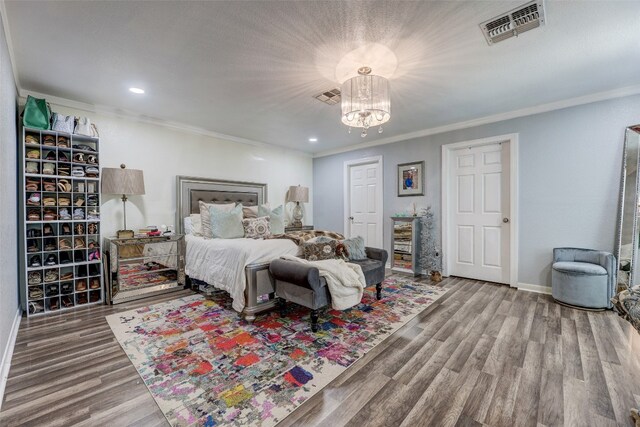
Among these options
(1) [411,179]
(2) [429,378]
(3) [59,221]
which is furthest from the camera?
(1) [411,179]

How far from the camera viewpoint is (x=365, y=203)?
557 centimetres

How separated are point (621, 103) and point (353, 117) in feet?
10.5

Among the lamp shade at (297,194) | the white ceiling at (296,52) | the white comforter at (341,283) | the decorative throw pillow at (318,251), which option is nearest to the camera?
the white ceiling at (296,52)

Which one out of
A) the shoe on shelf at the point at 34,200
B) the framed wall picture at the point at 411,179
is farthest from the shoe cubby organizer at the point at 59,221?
the framed wall picture at the point at 411,179

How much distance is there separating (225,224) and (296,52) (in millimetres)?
2397

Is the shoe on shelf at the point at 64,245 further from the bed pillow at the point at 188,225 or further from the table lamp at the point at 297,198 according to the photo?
the table lamp at the point at 297,198

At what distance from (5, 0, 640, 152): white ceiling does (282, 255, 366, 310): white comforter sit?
1885mm

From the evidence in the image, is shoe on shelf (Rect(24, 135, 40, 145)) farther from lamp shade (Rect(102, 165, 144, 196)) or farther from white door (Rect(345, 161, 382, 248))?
white door (Rect(345, 161, 382, 248))

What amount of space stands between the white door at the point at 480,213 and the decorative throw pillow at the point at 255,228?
2.98m

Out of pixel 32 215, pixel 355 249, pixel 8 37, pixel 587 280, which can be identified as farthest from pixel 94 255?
pixel 587 280

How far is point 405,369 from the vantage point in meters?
1.94

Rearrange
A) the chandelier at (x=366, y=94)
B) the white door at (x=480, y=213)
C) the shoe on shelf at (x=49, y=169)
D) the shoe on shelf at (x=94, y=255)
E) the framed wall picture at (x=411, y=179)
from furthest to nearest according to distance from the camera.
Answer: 1. the framed wall picture at (x=411, y=179)
2. the white door at (x=480, y=213)
3. the shoe on shelf at (x=94, y=255)
4. the shoe on shelf at (x=49, y=169)
5. the chandelier at (x=366, y=94)

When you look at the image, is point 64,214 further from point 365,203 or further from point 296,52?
point 365,203

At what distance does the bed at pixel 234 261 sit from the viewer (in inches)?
109
